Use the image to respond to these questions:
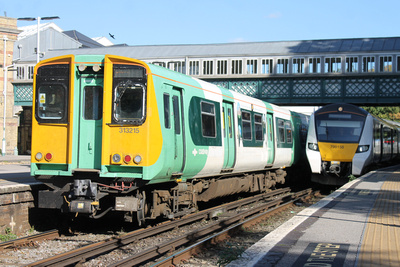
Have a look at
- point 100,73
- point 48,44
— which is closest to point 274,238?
point 100,73

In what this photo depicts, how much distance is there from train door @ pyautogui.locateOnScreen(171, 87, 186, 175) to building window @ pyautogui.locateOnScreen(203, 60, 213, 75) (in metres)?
36.3

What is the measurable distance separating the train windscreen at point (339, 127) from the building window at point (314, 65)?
997 inches

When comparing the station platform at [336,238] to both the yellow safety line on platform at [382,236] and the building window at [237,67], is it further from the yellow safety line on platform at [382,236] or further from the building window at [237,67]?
the building window at [237,67]

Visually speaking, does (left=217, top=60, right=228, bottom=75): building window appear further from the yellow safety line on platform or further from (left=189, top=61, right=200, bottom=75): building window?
the yellow safety line on platform

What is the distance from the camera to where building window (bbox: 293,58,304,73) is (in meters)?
44.6

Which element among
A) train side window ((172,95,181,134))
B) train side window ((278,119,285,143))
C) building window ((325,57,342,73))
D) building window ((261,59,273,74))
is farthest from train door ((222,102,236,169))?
building window ((261,59,273,74))

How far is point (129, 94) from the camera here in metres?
9.38

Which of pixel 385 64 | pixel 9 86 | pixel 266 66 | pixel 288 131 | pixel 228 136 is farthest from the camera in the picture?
pixel 9 86

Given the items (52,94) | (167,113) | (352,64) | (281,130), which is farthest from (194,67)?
(52,94)

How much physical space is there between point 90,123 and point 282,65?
37294 mm

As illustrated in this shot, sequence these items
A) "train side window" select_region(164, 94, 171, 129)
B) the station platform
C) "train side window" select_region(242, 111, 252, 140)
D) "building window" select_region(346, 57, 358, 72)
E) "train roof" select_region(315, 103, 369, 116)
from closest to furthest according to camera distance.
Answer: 1. the station platform
2. "train side window" select_region(164, 94, 171, 129)
3. "train side window" select_region(242, 111, 252, 140)
4. "train roof" select_region(315, 103, 369, 116)
5. "building window" select_region(346, 57, 358, 72)

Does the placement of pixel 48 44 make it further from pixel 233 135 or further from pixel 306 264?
pixel 306 264

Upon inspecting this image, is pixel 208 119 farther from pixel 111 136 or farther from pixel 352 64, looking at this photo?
pixel 352 64

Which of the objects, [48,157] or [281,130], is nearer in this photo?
[48,157]
